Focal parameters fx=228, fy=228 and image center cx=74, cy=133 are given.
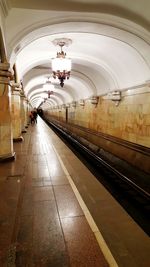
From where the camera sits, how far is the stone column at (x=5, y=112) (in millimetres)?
5707

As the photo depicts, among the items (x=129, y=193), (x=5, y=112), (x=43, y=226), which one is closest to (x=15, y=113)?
(x=5, y=112)

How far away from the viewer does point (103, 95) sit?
13000 millimetres

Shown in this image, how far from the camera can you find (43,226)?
277cm

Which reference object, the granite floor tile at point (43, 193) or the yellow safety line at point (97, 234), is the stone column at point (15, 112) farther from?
the yellow safety line at point (97, 234)

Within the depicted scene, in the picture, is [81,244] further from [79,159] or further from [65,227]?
[79,159]

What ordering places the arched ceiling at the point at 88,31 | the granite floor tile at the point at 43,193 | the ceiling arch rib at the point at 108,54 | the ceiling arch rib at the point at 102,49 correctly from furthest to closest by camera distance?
1. the ceiling arch rib at the point at 108,54
2. the ceiling arch rib at the point at 102,49
3. the arched ceiling at the point at 88,31
4. the granite floor tile at the point at 43,193

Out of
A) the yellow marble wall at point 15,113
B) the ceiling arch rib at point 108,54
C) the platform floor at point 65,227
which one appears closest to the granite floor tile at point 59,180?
the platform floor at point 65,227

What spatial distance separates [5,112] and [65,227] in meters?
3.94

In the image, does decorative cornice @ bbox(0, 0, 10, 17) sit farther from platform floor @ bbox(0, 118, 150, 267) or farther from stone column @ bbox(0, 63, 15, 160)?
platform floor @ bbox(0, 118, 150, 267)

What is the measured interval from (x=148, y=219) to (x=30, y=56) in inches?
293

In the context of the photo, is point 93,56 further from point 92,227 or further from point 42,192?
point 92,227

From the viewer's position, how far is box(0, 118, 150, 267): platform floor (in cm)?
220

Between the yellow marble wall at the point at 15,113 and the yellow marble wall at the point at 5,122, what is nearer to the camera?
the yellow marble wall at the point at 5,122

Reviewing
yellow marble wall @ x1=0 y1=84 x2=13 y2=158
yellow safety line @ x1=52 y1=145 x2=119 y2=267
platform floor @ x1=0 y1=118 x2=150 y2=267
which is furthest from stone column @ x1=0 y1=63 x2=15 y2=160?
yellow safety line @ x1=52 y1=145 x2=119 y2=267
